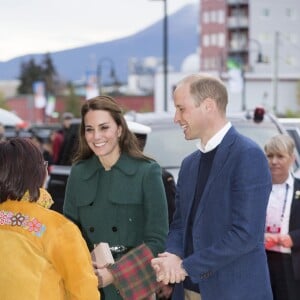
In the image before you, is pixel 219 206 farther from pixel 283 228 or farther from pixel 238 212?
pixel 283 228

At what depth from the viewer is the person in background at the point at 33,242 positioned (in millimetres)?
2893

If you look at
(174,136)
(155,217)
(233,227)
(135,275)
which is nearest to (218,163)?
(233,227)

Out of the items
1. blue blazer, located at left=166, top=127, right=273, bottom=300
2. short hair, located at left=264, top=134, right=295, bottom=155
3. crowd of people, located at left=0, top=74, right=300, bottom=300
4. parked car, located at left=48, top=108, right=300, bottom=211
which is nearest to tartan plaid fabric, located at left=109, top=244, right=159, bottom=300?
crowd of people, located at left=0, top=74, right=300, bottom=300

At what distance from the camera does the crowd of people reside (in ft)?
9.61

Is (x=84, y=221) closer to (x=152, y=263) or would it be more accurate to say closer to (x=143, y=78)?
(x=152, y=263)

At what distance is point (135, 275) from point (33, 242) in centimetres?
90

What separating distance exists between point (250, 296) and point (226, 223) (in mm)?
350

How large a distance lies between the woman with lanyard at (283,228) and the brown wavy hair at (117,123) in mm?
1132

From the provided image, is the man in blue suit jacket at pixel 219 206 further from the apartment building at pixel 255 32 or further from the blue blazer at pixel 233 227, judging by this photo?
the apartment building at pixel 255 32

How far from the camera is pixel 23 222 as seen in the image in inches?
116

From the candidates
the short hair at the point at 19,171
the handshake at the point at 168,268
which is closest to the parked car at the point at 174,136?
the handshake at the point at 168,268

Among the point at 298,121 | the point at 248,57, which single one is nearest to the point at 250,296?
the point at 298,121

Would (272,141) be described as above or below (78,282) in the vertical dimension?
above

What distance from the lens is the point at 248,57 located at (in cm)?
9569
